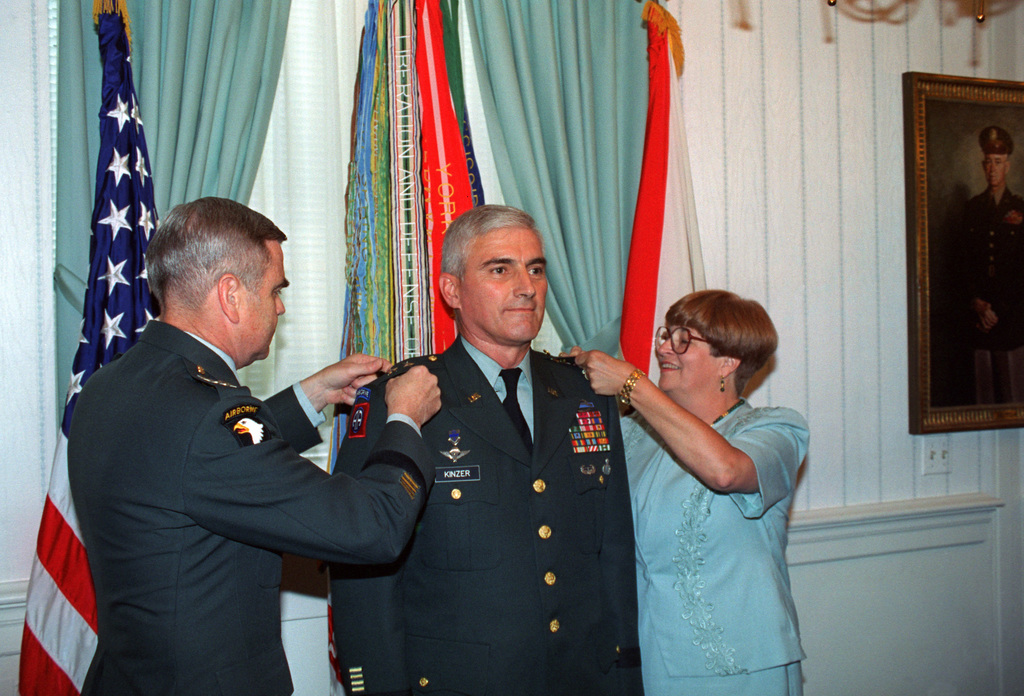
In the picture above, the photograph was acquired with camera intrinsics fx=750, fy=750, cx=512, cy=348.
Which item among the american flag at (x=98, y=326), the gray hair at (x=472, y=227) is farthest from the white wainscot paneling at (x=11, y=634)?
the gray hair at (x=472, y=227)

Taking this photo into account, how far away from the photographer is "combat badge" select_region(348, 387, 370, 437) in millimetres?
1974

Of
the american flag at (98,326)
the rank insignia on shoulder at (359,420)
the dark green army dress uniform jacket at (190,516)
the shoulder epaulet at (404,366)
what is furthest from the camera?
the american flag at (98,326)

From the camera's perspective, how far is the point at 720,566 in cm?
221

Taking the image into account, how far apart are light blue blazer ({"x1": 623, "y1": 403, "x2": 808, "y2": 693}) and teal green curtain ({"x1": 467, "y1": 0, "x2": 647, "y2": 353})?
0.90 meters

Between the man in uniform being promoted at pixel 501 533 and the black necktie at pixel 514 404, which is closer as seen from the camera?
the man in uniform being promoted at pixel 501 533

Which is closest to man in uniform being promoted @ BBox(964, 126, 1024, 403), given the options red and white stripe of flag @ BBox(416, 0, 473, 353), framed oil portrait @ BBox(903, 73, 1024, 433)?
framed oil portrait @ BBox(903, 73, 1024, 433)

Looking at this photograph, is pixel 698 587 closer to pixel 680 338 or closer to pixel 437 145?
pixel 680 338

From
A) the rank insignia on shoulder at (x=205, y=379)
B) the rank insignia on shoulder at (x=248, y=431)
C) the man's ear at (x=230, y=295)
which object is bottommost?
the rank insignia on shoulder at (x=248, y=431)

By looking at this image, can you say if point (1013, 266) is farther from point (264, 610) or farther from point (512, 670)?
point (264, 610)

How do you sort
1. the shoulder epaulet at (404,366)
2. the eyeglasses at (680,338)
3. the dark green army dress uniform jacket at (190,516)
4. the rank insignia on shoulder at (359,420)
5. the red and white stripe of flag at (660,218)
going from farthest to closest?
the red and white stripe of flag at (660,218), the eyeglasses at (680,338), the shoulder epaulet at (404,366), the rank insignia on shoulder at (359,420), the dark green army dress uniform jacket at (190,516)

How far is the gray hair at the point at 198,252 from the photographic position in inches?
63.4

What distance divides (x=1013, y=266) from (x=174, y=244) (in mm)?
3936

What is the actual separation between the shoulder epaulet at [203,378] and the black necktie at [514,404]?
803 mm

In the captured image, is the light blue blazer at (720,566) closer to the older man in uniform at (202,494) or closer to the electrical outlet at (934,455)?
the older man in uniform at (202,494)
